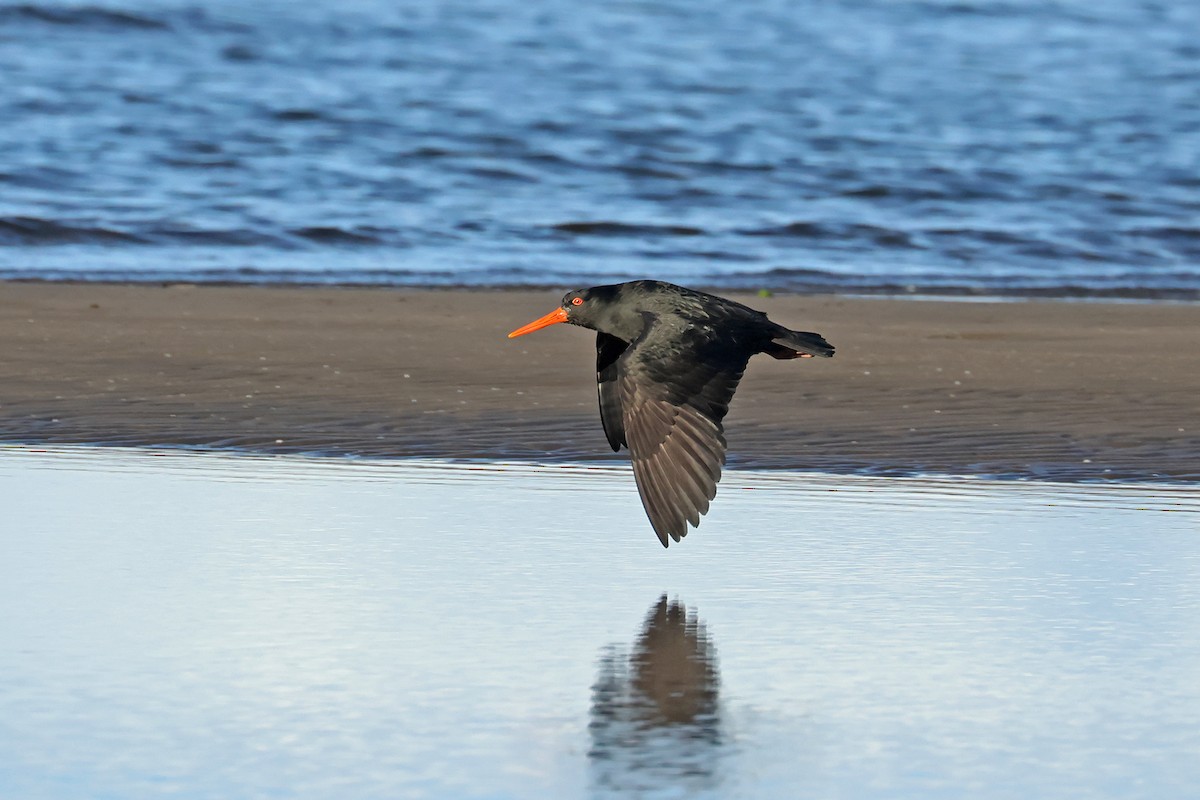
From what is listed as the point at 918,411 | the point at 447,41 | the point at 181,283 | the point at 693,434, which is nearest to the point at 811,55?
the point at 447,41

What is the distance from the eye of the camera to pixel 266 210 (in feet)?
63.2

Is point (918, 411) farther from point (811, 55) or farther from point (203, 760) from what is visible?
point (811, 55)

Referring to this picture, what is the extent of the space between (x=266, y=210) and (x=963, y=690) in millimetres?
15514

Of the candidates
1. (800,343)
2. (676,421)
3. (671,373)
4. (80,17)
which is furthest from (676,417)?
(80,17)

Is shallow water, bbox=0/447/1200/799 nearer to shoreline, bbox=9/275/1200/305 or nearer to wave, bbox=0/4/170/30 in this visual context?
shoreline, bbox=9/275/1200/305

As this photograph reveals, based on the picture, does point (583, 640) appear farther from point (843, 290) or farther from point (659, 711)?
point (843, 290)

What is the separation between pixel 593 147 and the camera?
77.2 feet

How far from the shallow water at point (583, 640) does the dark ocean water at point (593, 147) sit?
915 cm

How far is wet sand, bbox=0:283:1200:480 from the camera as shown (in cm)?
796

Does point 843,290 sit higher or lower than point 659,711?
lower

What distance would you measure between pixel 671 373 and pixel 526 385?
11.3ft

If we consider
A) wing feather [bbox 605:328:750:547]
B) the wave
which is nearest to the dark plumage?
wing feather [bbox 605:328:750:547]

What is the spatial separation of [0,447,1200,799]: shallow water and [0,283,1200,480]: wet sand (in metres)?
0.88

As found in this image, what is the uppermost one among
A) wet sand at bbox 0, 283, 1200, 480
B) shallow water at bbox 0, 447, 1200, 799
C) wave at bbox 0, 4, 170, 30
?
wave at bbox 0, 4, 170, 30
